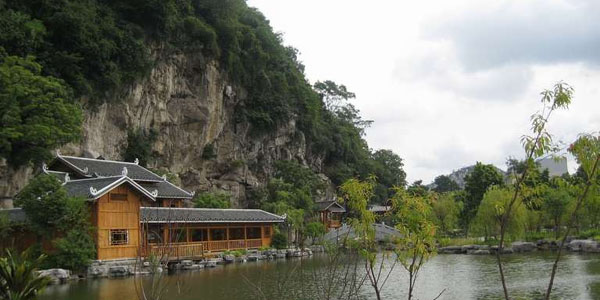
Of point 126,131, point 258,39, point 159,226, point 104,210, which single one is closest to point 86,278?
point 104,210

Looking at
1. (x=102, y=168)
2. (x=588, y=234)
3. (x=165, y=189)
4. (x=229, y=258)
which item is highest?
(x=102, y=168)

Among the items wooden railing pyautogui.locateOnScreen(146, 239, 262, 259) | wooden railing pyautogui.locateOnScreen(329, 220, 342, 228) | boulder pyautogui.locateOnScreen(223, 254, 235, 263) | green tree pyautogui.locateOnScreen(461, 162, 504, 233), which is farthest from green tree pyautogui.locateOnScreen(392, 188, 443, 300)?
wooden railing pyautogui.locateOnScreen(329, 220, 342, 228)

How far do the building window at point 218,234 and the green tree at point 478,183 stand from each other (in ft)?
63.2

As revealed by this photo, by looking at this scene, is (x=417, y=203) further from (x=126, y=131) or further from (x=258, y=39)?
(x=258, y=39)

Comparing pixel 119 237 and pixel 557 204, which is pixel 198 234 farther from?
pixel 557 204

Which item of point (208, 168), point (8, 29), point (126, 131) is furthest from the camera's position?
point (208, 168)

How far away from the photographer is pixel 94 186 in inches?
896

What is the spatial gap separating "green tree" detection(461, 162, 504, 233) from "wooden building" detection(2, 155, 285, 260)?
15500 mm

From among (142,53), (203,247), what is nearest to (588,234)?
(203,247)

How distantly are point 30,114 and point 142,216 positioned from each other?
261 inches

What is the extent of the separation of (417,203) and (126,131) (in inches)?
1148

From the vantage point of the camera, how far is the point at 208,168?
4169 cm

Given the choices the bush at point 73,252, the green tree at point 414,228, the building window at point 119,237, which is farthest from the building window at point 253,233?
the green tree at point 414,228

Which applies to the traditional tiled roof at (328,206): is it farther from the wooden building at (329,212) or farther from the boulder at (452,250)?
the boulder at (452,250)
